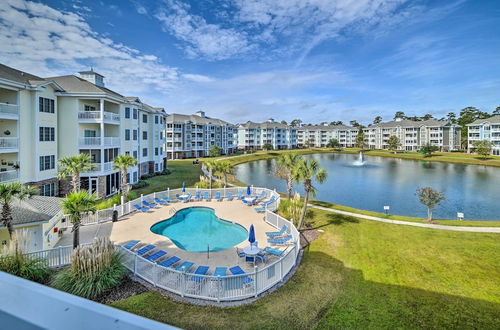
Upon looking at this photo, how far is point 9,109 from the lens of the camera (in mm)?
19844

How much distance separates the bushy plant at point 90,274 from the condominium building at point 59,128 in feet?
46.3

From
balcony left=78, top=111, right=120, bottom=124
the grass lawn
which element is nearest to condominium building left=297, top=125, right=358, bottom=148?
balcony left=78, top=111, right=120, bottom=124

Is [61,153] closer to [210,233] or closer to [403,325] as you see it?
[210,233]

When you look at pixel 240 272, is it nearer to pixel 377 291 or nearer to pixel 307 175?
pixel 377 291

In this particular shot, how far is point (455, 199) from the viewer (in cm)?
3309

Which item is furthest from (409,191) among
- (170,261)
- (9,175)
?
(9,175)

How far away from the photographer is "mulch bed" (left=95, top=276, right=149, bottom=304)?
996 cm

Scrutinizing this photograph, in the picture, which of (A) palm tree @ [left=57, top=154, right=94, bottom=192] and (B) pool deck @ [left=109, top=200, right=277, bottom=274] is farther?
(A) palm tree @ [left=57, top=154, right=94, bottom=192]

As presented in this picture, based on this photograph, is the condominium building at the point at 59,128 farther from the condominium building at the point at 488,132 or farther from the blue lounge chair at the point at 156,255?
the condominium building at the point at 488,132

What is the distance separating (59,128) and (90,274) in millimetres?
20479

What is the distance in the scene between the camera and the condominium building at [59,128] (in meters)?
20.3

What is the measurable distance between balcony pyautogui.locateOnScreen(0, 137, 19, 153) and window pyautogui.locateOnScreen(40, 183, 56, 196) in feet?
12.5

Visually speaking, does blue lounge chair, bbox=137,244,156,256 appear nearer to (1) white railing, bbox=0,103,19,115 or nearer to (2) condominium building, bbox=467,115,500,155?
(1) white railing, bbox=0,103,19,115

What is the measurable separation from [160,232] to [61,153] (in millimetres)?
14038
